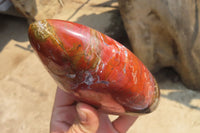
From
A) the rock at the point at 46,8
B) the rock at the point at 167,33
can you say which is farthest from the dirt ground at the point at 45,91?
the rock at the point at 167,33

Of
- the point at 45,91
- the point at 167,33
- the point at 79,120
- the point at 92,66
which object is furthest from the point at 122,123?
the point at 45,91

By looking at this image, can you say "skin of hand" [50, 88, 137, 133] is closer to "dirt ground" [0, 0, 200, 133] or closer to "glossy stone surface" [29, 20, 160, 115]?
"glossy stone surface" [29, 20, 160, 115]

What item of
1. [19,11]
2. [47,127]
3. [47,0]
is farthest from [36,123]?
[47,0]

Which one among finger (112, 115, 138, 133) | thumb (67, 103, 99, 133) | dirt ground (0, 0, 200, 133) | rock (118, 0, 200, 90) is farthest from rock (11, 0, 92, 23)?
thumb (67, 103, 99, 133)

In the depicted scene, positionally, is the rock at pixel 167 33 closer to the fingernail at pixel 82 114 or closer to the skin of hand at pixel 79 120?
the skin of hand at pixel 79 120

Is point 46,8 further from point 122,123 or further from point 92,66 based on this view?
point 92,66
